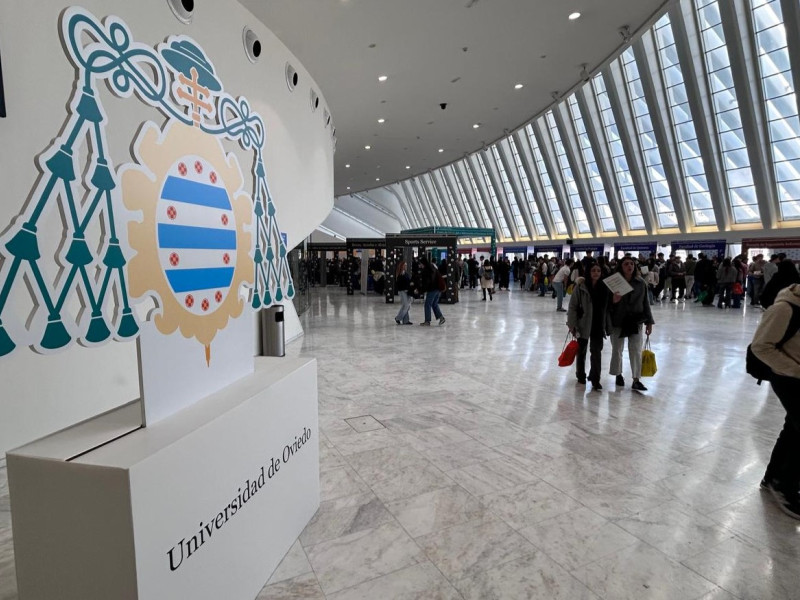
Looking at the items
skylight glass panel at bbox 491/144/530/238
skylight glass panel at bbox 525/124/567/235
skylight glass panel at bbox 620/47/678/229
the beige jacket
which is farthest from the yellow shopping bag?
skylight glass panel at bbox 491/144/530/238

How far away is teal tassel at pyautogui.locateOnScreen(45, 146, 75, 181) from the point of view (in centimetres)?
147

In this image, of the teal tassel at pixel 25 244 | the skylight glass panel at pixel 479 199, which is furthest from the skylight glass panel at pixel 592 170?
the teal tassel at pixel 25 244

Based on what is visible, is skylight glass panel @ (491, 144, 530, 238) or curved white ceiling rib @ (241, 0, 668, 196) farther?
skylight glass panel @ (491, 144, 530, 238)

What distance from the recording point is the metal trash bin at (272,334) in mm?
4829

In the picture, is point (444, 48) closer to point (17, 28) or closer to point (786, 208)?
point (17, 28)

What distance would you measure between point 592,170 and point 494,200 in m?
8.24

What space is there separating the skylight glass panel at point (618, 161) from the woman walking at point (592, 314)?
14903 millimetres

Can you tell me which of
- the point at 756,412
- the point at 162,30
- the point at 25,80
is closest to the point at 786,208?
the point at 756,412

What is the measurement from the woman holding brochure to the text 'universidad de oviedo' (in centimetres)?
388

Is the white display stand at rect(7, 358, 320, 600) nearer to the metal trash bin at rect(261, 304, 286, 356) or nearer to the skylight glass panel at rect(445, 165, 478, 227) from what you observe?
the metal trash bin at rect(261, 304, 286, 356)

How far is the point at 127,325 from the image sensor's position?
5.59ft

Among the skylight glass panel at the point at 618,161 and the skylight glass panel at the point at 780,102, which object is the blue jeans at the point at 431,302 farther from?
the skylight glass panel at the point at 618,161

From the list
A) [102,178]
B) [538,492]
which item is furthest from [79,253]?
[538,492]

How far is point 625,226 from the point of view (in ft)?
69.7
